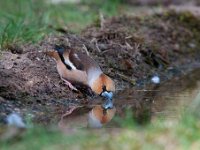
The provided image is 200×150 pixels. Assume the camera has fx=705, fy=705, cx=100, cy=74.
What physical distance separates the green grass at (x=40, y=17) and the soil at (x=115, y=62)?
210mm

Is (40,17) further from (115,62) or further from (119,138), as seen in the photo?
(119,138)

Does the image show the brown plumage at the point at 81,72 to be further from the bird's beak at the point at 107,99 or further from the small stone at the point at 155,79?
the small stone at the point at 155,79

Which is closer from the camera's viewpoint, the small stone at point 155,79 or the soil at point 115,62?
the soil at point 115,62

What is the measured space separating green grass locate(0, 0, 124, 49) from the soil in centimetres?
21

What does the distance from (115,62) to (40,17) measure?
199 cm

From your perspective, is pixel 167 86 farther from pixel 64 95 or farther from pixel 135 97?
pixel 64 95

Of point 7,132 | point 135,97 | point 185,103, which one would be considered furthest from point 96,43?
point 7,132

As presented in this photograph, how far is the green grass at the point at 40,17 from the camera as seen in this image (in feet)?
25.2

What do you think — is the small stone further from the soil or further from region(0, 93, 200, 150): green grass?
region(0, 93, 200, 150): green grass

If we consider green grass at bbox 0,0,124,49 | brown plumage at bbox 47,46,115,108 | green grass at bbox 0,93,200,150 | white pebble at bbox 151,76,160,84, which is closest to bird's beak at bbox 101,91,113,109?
brown plumage at bbox 47,46,115,108

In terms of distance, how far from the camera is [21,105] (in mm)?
6250

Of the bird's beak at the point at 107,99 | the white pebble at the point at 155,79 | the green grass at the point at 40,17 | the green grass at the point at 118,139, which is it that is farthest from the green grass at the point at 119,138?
the white pebble at the point at 155,79

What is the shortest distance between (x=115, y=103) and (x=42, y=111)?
0.82 metres

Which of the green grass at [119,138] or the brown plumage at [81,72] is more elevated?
the brown plumage at [81,72]
